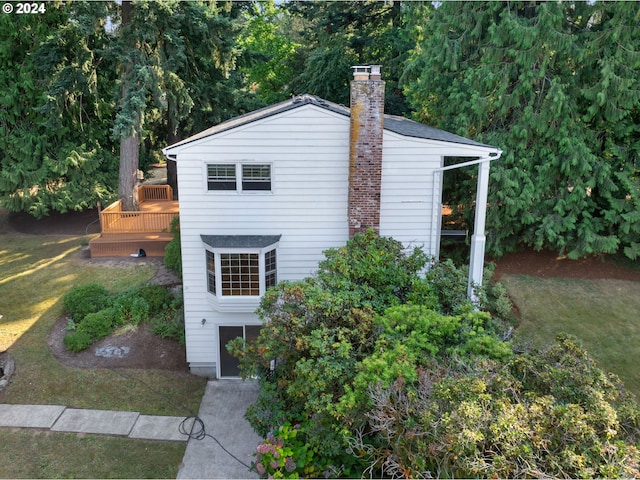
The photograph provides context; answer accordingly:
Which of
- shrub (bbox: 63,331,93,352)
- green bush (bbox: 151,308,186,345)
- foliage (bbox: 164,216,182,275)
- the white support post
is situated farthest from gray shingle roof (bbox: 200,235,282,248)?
foliage (bbox: 164,216,182,275)

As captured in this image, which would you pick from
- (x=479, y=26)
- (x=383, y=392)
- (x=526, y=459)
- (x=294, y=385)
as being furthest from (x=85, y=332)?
(x=479, y=26)

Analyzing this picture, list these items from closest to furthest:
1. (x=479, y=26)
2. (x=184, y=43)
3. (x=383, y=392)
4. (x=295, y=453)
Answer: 1. (x=383, y=392)
2. (x=295, y=453)
3. (x=479, y=26)
4. (x=184, y=43)

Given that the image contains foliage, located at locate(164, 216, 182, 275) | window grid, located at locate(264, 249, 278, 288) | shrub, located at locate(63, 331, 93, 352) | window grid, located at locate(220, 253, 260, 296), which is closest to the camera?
window grid, located at locate(220, 253, 260, 296)

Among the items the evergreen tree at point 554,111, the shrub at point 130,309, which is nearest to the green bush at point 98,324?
the shrub at point 130,309

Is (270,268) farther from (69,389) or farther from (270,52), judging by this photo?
(270,52)

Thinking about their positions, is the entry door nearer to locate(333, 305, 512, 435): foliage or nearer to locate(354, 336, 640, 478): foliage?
locate(333, 305, 512, 435): foliage

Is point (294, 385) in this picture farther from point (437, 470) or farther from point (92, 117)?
point (92, 117)
